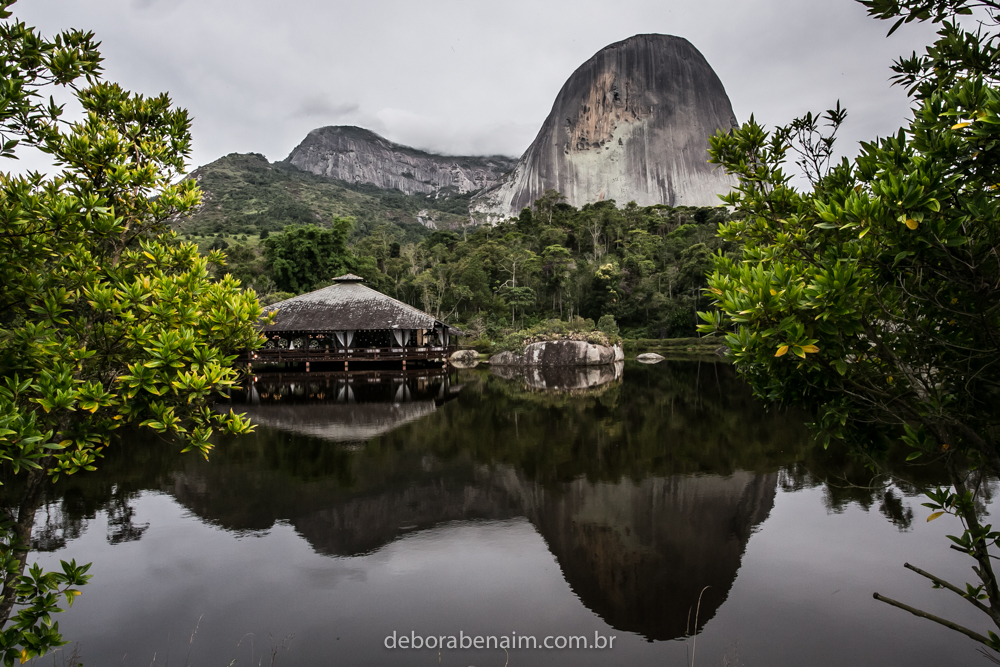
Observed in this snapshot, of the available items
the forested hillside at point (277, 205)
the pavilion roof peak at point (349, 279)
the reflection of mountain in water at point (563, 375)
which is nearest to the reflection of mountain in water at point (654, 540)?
the reflection of mountain in water at point (563, 375)

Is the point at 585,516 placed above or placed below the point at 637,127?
below

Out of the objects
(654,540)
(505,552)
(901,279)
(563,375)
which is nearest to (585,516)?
(654,540)

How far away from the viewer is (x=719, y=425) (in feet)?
35.4

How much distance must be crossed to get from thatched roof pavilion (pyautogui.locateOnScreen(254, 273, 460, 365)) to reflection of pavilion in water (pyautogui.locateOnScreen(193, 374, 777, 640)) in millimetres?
16341

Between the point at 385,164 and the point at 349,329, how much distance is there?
396 ft

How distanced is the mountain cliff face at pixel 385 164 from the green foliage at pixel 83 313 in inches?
4910

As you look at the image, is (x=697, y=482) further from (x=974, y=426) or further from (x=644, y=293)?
(x=644, y=293)

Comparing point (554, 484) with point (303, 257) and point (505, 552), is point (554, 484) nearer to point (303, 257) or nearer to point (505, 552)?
point (505, 552)

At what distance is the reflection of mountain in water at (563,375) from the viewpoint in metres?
18.1

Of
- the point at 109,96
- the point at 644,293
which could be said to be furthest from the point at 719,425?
the point at 644,293

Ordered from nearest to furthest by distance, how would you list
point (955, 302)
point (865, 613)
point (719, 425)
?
point (955, 302), point (865, 613), point (719, 425)

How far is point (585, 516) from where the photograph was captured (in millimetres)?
6113

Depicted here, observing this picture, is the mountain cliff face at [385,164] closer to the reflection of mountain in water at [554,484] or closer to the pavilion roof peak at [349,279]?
the pavilion roof peak at [349,279]

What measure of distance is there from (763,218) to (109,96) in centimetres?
405
